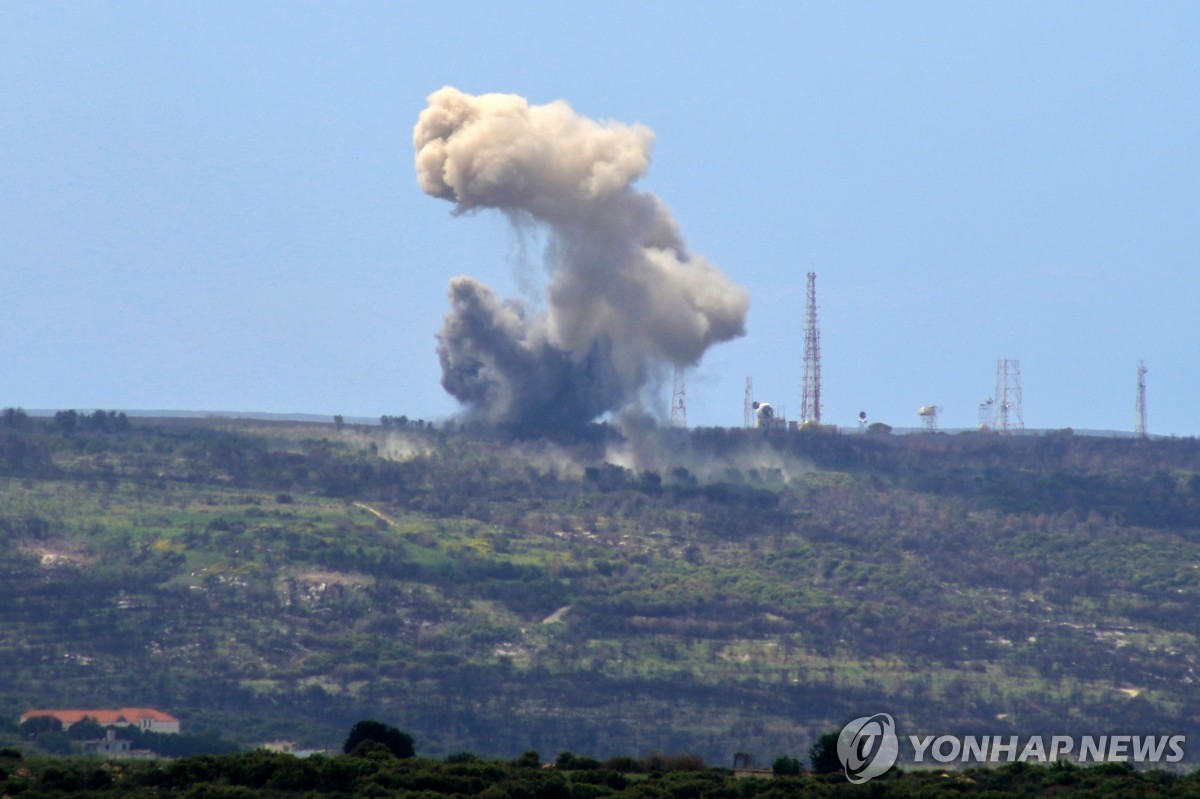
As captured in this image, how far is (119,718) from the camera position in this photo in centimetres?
14988

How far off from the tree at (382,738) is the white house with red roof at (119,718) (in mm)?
46457

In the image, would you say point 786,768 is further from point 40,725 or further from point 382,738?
point 40,725

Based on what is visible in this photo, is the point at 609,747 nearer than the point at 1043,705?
Yes

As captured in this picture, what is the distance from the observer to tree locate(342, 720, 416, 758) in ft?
328

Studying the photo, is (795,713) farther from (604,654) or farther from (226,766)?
(226,766)

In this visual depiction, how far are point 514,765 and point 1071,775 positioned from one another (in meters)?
21.8

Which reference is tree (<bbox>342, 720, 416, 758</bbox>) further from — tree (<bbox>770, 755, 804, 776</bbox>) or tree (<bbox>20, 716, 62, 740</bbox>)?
tree (<bbox>20, 716, 62, 740</bbox>)

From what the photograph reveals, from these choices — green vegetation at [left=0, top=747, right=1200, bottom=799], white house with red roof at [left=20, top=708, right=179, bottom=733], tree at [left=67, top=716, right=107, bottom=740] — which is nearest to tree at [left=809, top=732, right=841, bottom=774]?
green vegetation at [left=0, top=747, right=1200, bottom=799]

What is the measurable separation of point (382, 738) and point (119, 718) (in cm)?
5265

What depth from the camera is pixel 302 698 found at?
172 meters

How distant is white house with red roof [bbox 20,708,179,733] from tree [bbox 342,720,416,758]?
46.5 m

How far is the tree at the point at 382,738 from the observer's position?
99.9m

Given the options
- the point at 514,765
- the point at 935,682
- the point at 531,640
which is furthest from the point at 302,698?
the point at 514,765

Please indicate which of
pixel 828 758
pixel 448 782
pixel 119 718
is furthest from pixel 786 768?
pixel 119 718
